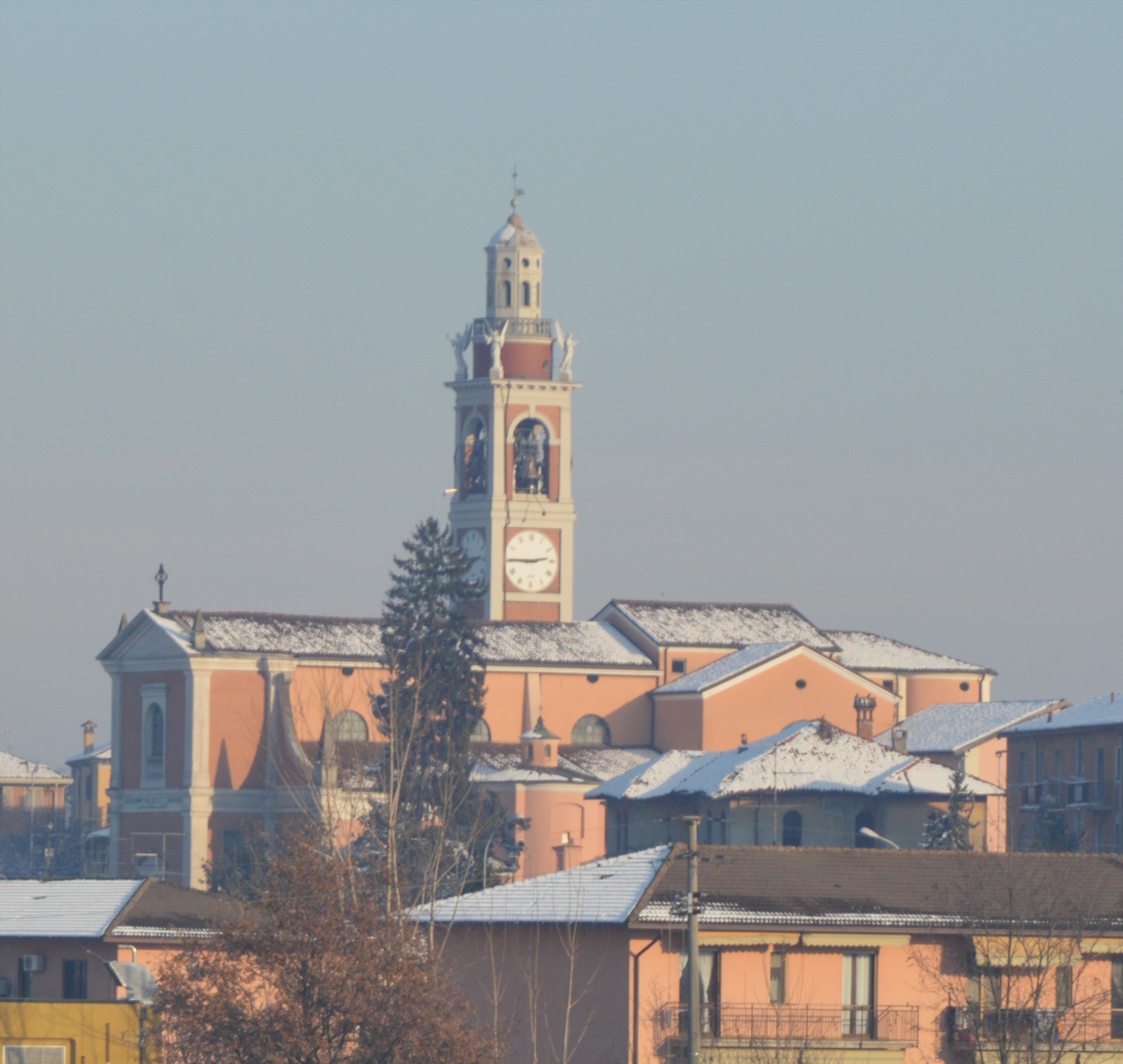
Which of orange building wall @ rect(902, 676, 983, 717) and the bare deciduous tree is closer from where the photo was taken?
the bare deciduous tree

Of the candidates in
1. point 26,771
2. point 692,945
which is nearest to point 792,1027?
point 692,945

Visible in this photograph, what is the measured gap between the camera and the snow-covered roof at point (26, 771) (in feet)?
447

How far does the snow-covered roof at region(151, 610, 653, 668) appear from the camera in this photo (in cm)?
8875

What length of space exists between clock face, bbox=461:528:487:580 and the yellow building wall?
60.6 metres

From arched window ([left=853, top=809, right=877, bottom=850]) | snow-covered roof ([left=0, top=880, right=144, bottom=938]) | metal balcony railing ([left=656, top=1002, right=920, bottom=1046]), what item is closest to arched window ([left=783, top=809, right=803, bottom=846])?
arched window ([left=853, top=809, right=877, bottom=850])

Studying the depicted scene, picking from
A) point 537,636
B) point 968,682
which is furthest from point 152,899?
point 968,682

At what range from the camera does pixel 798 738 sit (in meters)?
74.4

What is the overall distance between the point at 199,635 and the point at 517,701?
9.75 m

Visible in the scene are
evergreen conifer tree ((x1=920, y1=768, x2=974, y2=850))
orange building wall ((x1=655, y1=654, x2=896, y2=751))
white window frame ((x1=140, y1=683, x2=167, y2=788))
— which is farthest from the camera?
orange building wall ((x1=655, y1=654, x2=896, y2=751))

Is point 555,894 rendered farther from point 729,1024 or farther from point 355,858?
point 355,858

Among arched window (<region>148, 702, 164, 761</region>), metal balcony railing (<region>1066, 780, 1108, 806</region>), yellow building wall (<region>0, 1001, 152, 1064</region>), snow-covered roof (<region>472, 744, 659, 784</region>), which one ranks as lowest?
yellow building wall (<region>0, 1001, 152, 1064</region>)

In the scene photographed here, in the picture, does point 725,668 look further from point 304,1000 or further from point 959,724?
point 304,1000

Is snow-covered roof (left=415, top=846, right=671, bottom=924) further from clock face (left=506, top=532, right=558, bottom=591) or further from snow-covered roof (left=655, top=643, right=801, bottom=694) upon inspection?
clock face (left=506, top=532, right=558, bottom=591)

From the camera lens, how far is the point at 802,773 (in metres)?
72.8
